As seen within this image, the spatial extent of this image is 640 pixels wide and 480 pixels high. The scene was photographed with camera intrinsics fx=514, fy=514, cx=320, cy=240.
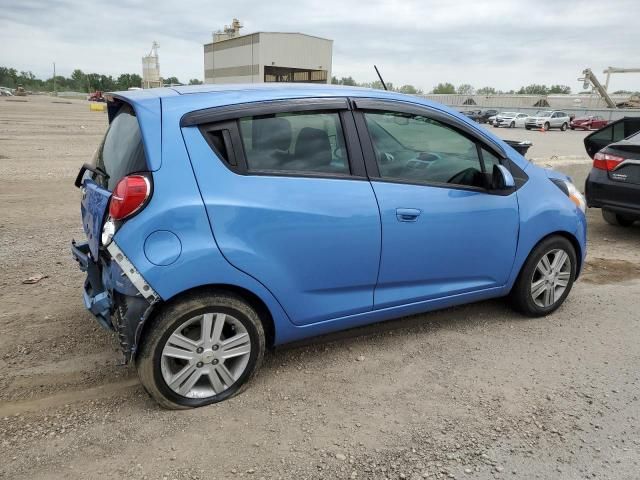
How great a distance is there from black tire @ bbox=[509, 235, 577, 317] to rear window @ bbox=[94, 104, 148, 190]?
2877 mm

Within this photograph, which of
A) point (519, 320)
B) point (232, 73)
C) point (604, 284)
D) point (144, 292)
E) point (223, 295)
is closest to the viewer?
point (144, 292)

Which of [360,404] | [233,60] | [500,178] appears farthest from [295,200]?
[233,60]

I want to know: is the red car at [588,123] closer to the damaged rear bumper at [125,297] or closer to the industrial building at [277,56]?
the industrial building at [277,56]

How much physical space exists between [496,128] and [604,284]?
41033 millimetres

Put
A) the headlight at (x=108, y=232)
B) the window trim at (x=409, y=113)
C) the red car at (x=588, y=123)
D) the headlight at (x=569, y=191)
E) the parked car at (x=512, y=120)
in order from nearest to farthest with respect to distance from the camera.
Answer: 1. the headlight at (x=108, y=232)
2. the window trim at (x=409, y=113)
3. the headlight at (x=569, y=191)
4. the red car at (x=588, y=123)
5. the parked car at (x=512, y=120)

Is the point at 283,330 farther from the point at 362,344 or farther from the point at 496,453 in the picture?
the point at 496,453

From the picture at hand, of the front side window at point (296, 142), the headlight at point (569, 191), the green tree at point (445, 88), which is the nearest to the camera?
the front side window at point (296, 142)

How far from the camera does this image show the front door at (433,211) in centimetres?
322

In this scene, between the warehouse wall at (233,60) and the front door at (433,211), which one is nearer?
the front door at (433,211)

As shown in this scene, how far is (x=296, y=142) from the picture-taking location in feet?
9.89

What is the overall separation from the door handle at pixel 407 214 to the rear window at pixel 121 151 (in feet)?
4.94

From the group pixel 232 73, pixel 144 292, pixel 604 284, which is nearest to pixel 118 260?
pixel 144 292

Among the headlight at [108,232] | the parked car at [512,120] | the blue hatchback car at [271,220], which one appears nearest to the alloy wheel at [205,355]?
the blue hatchback car at [271,220]

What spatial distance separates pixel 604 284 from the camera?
198 inches
